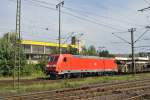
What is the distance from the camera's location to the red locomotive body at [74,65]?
37750 millimetres

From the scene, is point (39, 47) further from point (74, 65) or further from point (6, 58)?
point (74, 65)

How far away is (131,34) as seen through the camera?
186ft

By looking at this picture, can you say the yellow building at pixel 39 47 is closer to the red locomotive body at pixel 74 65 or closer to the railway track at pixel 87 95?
the red locomotive body at pixel 74 65

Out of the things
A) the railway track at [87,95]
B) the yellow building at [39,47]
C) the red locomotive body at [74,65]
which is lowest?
the railway track at [87,95]

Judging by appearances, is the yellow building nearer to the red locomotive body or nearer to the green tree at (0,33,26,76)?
the green tree at (0,33,26,76)

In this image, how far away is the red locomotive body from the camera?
37750 millimetres

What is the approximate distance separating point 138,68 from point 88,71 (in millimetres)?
24791

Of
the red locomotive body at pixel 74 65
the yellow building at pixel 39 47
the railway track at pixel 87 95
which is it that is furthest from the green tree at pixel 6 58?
the yellow building at pixel 39 47

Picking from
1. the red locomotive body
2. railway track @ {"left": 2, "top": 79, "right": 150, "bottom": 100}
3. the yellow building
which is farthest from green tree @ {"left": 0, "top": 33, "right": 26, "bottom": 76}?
the yellow building

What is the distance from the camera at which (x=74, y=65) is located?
132ft

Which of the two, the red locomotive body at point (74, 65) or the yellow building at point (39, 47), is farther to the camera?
the yellow building at point (39, 47)

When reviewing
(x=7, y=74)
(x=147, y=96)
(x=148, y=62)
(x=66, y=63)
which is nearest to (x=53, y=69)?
(x=66, y=63)

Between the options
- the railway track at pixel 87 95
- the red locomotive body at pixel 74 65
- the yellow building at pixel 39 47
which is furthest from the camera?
the yellow building at pixel 39 47

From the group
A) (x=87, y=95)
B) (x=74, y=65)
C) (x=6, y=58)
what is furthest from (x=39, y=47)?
(x=87, y=95)
